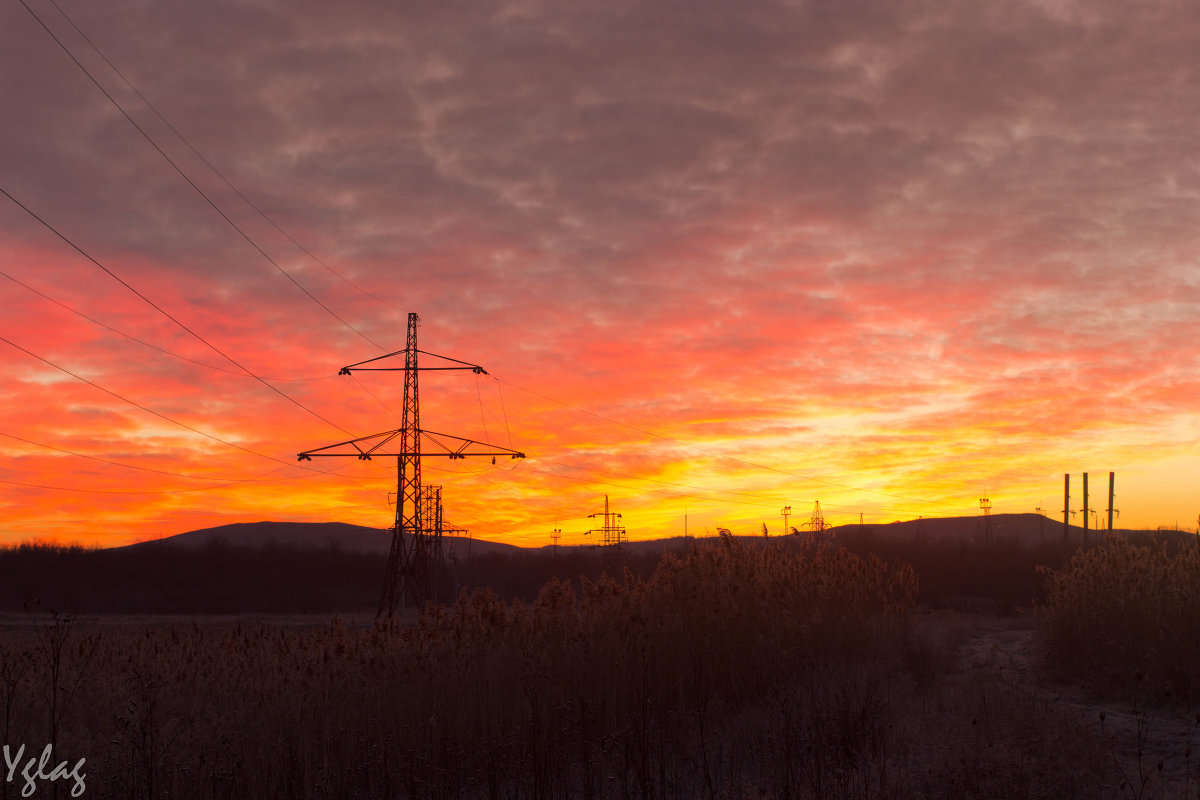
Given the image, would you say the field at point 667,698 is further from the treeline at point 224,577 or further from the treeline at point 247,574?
the treeline at point 224,577

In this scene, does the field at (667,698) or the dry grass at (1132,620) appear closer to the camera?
the field at (667,698)

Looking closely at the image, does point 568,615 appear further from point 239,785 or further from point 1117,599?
point 1117,599

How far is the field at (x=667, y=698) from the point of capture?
9367 mm

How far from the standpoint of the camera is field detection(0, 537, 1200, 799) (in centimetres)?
937

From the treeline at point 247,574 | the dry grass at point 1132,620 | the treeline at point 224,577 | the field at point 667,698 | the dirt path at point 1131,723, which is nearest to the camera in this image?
the dirt path at point 1131,723

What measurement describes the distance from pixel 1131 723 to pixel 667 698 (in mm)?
6110

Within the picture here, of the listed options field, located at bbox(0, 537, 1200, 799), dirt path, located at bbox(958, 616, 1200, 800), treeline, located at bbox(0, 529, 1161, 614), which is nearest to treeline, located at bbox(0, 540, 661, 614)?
treeline, located at bbox(0, 529, 1161, 614)

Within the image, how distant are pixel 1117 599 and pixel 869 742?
898cm

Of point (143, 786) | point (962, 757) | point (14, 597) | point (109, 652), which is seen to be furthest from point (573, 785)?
point (14, 597)

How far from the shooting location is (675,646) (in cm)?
1395

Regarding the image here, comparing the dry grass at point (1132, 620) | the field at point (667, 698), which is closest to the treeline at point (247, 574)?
the dry grass at point (1132, 620)

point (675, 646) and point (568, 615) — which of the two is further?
point (568, 615)

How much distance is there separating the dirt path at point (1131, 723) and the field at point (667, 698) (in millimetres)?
65

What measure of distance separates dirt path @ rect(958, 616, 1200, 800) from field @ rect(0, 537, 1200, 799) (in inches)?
2.6
